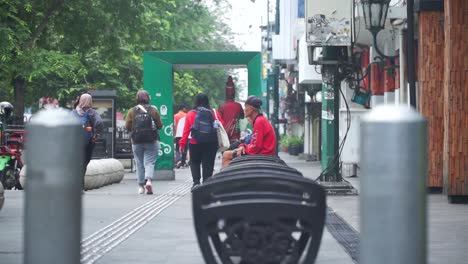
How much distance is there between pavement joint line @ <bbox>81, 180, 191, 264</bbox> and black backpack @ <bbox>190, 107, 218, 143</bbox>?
1056 mm

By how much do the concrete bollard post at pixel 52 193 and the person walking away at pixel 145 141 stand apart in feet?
52.0

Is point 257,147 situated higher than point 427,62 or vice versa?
point 427,62

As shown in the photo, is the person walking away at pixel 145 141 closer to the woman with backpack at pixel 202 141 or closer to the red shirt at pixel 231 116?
Answer: the woman with backpack at pixel 202 141

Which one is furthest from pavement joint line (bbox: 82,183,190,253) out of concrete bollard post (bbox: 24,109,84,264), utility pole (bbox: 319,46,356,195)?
concrete bollard post (bbox: 24,109,84,264)

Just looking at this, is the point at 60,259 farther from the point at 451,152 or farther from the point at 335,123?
the point at 335,123

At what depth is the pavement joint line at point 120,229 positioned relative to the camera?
10820 millimetres

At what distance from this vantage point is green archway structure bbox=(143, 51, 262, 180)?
2708 cm

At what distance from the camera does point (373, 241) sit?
438 cm

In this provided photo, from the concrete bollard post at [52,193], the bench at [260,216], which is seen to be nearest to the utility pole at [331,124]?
the bench at [260,216]

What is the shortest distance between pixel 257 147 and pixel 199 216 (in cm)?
1006

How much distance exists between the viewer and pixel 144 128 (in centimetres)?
2062

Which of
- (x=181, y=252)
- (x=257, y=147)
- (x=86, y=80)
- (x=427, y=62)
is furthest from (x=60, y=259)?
(x=86, y=80)

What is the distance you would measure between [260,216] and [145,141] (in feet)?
49.1

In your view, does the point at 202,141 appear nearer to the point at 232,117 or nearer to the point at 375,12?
the point at 232,117
